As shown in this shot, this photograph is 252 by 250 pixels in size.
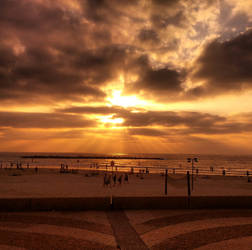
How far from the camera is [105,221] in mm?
9344

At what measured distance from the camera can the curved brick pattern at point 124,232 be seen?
275 inches

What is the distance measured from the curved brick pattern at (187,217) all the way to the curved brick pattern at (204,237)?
121cm

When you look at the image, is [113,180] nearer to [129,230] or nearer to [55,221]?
[55,221]

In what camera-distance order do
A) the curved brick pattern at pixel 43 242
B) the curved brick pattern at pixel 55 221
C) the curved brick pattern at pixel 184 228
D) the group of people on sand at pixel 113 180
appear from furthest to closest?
the group of people on sand at pixel 113 180 → the curved brick pattern at pixel 55 221 → the curved brick pattern at pixel 184 228 → the curved brick pattern at pixel 43 242

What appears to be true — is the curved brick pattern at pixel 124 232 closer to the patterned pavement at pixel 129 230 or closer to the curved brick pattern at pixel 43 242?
the patterned pavement at pixel 129 230

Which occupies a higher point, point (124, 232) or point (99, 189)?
point (124, 232)

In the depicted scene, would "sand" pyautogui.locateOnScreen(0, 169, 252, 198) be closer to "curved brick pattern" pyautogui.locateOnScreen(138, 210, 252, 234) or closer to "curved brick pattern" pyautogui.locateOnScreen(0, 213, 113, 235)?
"curved brick pattern" pyautogui.locateOnScreen(0, 213, 113, 235)

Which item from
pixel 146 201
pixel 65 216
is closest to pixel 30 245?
pixel 65 216

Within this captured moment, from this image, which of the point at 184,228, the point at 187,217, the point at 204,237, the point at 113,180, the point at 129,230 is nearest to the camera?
the point at 204,237

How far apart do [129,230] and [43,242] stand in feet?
9.19

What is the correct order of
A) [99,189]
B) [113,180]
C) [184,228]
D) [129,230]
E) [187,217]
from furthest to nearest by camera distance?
[113,180]
[99,189]
[187,217]
[184,228]
[129,230]

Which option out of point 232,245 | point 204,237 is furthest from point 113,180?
point 232,245

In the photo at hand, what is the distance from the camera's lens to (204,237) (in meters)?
7.68

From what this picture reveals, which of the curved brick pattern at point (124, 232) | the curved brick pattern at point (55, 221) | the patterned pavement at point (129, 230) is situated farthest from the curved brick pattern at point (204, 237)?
the curved brick pattern at point (55, 221)
